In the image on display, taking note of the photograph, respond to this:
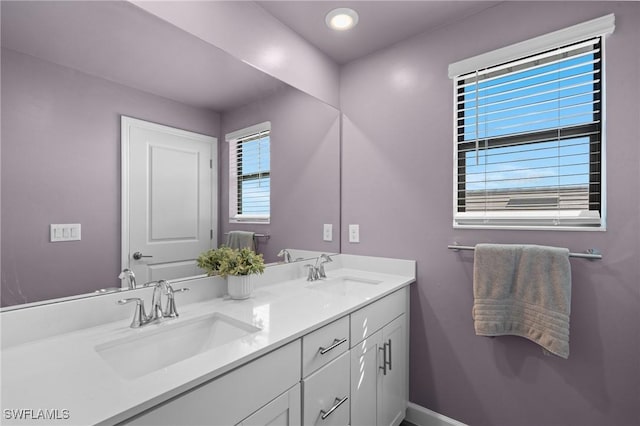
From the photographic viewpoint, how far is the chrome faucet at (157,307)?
3.62ft

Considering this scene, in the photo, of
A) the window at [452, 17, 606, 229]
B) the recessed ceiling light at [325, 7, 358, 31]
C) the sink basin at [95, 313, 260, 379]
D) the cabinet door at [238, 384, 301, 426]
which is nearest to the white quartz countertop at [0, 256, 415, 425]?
the sink basin at [95, 313, 260, 379]

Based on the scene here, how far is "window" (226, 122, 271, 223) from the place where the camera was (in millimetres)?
1543

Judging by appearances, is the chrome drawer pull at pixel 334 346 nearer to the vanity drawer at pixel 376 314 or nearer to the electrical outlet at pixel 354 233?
the vanity drawer at pixel 376 314

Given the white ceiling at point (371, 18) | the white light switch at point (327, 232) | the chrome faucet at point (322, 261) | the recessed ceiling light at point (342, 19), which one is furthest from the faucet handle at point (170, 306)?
the recessed ceiling light at point (342, 19)

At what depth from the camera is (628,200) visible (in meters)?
1.33

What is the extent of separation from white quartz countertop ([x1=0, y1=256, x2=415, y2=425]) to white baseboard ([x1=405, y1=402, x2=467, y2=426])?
1.00m

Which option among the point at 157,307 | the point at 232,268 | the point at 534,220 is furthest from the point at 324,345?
the point at 534,220

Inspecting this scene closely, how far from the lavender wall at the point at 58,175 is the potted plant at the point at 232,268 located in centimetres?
36

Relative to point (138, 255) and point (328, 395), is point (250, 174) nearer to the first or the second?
point (138, 255)

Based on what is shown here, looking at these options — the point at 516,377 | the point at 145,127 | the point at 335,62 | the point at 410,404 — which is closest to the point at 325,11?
the point at 335,62

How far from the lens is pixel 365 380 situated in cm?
145

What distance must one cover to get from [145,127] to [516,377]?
208 centimetres

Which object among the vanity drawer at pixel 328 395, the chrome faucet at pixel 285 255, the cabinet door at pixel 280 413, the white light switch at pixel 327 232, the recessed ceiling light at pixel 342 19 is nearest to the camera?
the cabinet door at pixel 280 413

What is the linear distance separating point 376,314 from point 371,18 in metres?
1.63
